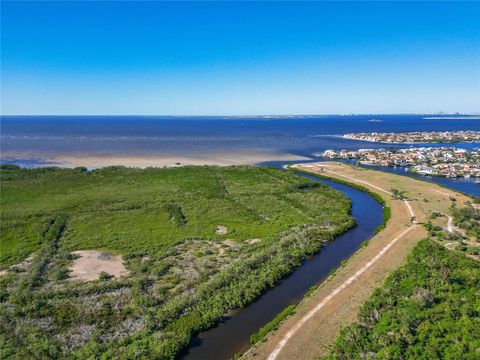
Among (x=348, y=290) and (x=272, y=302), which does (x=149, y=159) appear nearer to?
(x=272, y=302)

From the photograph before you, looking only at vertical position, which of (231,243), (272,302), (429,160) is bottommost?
(272,302)

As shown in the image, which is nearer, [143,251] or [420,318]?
[420,318]

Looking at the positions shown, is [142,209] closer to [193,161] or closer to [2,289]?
[2,289]

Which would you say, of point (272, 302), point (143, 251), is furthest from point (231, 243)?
point (272, 302)

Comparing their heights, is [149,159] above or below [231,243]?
above

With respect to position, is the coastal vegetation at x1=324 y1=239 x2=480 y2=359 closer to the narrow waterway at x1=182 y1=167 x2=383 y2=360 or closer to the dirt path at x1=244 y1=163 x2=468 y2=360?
the dirt path at x1=244 y1=163 x2=468 y2=360

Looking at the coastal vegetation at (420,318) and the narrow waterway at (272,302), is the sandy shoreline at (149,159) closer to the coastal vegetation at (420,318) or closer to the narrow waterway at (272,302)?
the narrow waterway at (272,302)

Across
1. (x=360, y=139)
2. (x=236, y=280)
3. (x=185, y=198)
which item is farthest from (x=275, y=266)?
(x=360, y=139)

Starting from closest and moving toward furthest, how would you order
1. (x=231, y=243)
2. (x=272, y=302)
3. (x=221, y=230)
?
(x=272, y=302), (x=231, y=243), (x=221, y=230)
